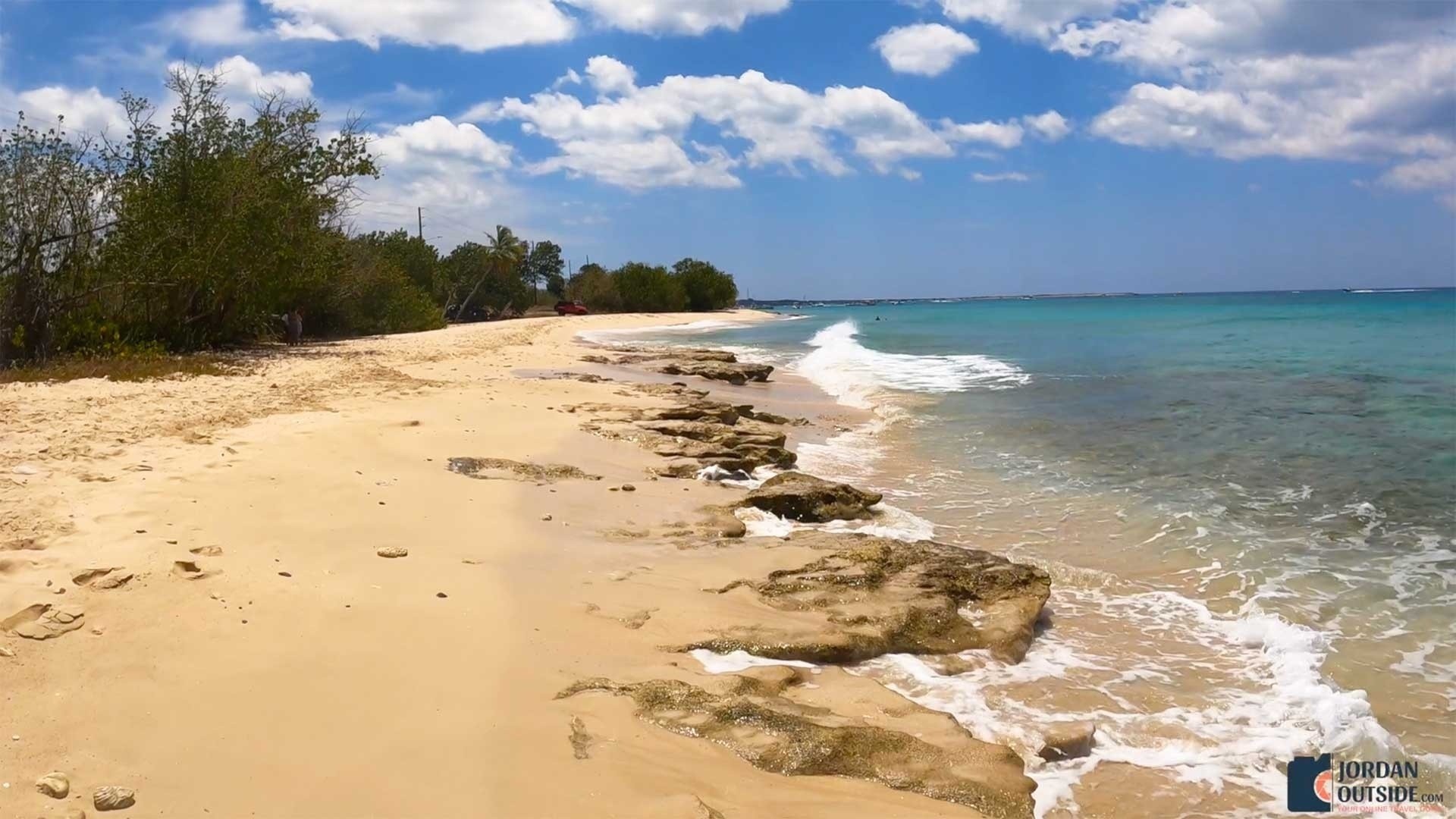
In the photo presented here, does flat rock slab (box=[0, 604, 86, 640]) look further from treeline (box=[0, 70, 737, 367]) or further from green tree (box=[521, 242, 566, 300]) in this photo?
green tree (box=[521, 242, 566, 300])

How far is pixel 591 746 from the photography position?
12.0 ft

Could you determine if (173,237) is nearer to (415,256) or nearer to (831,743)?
(831,743)

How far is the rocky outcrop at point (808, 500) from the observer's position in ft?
26.7

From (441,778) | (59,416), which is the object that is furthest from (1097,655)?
(59,416)

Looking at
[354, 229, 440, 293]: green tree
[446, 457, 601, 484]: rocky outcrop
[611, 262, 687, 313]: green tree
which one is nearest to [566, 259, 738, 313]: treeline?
[611, 262, 687, 313]: green tree

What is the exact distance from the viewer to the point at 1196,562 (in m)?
7.74

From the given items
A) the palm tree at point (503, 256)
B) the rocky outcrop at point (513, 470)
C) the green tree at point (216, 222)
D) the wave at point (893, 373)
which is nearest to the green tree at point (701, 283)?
the palm tree at point (503, 256)

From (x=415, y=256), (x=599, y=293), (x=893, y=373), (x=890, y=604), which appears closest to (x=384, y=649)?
(x=890, y=604)

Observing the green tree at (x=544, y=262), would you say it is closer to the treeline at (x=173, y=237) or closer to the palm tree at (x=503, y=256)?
the palm tree at (x=503, y=256)

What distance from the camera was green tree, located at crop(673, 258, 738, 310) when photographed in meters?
90.7

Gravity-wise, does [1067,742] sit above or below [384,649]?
below

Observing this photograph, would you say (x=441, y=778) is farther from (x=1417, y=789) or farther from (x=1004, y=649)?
(x=1417, y=789)

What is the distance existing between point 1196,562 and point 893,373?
18.0 meters

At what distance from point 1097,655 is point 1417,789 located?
65.4 inches
